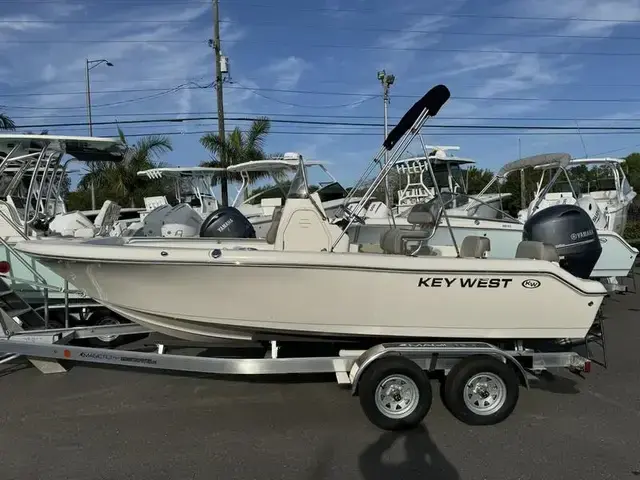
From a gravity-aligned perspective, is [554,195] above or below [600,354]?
above

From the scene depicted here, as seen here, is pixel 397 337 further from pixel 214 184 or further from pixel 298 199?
pixel 214 184

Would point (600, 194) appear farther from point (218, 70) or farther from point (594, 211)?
point (218, 70)

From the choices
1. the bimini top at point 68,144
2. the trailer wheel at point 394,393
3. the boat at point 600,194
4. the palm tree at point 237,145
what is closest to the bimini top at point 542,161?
the boat at point 600,194

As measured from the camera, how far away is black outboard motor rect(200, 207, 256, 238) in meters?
8.05

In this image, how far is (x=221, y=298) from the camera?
446 centimetres

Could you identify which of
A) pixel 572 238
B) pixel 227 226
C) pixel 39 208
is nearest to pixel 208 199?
pixel 227 226

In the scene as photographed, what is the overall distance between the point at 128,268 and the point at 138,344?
9.21ft

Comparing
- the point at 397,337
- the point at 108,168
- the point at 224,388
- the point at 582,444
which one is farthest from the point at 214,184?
the point at 582,444

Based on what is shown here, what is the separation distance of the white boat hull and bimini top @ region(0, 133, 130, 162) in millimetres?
1956

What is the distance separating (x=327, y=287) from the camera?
4.40 metres

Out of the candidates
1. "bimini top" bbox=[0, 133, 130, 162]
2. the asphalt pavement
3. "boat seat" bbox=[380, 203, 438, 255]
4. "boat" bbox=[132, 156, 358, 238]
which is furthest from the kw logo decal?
"bimini top" bbox=[0, 133, 130, 162]

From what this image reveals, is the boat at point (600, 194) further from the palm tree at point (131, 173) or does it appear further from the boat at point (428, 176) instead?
the palm tree at point (131, 173)

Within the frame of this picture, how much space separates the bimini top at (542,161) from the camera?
7641 mm

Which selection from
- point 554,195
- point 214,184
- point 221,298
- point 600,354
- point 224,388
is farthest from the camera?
point 214,184
